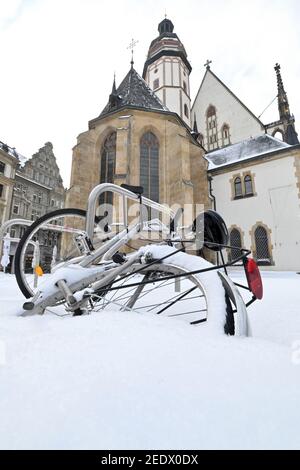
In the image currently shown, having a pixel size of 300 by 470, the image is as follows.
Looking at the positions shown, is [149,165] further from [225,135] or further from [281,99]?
[281,99]

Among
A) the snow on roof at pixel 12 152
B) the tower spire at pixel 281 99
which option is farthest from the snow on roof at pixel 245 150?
the snow on roof at pixel 12 152

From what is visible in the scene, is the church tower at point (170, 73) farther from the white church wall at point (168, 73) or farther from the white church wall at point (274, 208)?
the white church wall at point (274, 208)

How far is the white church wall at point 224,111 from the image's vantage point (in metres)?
19.1

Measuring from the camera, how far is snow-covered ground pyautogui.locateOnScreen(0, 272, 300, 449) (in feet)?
1.69

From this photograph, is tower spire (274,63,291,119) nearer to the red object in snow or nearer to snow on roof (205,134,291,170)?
snow on roof (205,134,291,170)

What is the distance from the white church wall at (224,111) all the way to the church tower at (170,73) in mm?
1543

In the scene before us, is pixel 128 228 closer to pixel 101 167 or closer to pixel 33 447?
pixel 33 447

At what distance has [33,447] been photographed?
483mm

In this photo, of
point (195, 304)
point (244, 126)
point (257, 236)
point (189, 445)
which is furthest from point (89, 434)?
point (244, 126)

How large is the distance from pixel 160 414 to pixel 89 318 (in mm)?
824

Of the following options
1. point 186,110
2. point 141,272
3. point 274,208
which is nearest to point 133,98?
point 274,208

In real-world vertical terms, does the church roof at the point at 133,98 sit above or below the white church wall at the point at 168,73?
below

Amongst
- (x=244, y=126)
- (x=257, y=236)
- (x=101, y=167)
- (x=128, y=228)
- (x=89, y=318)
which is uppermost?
(x=244, y=126)

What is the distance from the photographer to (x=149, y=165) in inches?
494
